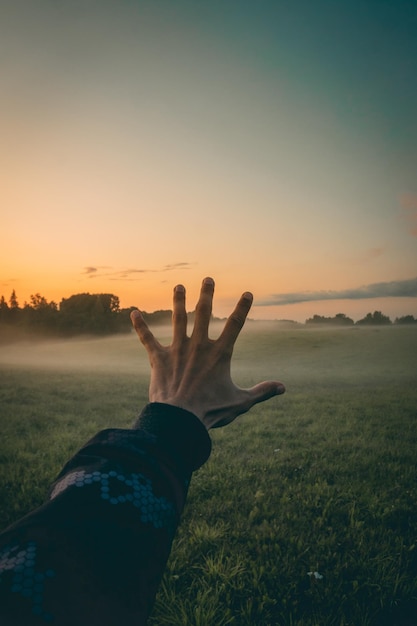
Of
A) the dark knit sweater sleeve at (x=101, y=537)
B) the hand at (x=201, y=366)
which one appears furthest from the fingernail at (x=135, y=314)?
the dark knit sweater sleeve at (x=101, y=537)

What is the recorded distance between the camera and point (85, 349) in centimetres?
6197

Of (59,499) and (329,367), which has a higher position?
(59,499)

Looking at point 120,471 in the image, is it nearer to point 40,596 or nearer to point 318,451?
point 40,596

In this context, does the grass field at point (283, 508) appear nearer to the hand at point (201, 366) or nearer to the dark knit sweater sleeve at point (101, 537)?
the hand at point (201, 366)

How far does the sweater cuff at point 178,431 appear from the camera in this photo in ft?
4.92

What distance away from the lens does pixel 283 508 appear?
16.3 ft

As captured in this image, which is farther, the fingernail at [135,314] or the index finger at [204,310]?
the fingernail at [135,314]

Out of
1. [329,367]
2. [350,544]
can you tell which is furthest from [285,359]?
[350,544]

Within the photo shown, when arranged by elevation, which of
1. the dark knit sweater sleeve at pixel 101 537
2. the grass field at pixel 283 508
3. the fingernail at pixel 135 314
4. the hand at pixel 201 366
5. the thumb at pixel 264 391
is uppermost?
the fingernail at pixel 135 314

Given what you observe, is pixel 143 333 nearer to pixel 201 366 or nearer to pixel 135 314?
pixel 135 314

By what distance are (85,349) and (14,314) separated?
25889 mm

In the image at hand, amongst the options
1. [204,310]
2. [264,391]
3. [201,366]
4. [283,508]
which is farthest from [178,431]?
[283,508]

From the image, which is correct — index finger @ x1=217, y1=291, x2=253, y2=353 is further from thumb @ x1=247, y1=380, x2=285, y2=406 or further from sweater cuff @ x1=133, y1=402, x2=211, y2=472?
sweater cuff @ x1=133, y1=402, x2=211, y2=472

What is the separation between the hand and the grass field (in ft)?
7.76
